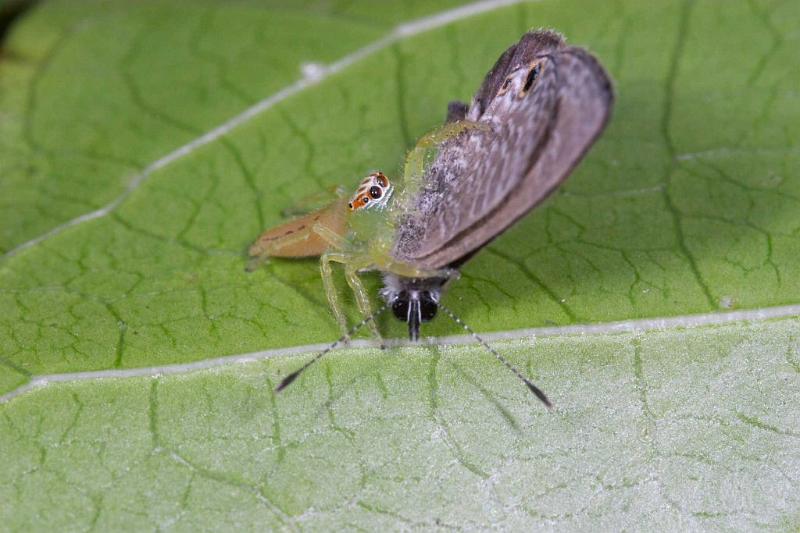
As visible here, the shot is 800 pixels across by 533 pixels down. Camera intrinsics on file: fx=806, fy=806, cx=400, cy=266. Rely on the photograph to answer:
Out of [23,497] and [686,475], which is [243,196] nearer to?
[23,497]

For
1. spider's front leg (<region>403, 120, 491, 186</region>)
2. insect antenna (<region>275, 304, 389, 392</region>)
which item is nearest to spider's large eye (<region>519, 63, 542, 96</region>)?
spider's front leg (<region>403, 120, 491, 186</region>)

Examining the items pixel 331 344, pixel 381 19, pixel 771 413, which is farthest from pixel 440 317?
pixel 381 19

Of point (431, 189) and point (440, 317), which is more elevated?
point (431, 189)

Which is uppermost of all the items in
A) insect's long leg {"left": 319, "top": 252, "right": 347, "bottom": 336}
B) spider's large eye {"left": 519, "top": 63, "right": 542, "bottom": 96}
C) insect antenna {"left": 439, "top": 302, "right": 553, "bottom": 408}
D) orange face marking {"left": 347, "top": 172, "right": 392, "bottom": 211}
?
spider's large eye {"left": 519, "top": 63, "right": 542, "bottom": 96}

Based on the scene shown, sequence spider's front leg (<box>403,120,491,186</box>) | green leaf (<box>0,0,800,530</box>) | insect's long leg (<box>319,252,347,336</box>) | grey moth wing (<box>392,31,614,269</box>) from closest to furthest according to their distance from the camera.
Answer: grey moth wing (<box>392,31,614,269</box>)
green leaf (<box>0,0,800,530</box>)
insect's long leg (<box>319,252,347,336</box>)
spider's front leg (<box>403,120,491,186</box>)

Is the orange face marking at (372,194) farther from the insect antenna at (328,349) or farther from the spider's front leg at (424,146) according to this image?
the insect antenna at (328,349)

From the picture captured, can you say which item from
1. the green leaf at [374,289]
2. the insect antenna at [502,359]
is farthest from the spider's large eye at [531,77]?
the insect antenna at [502,359]

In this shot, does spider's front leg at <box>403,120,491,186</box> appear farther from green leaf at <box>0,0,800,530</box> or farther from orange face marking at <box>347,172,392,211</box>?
green leaf at <box>0,0,800,530</box>

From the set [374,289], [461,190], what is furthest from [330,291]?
[461,190]
